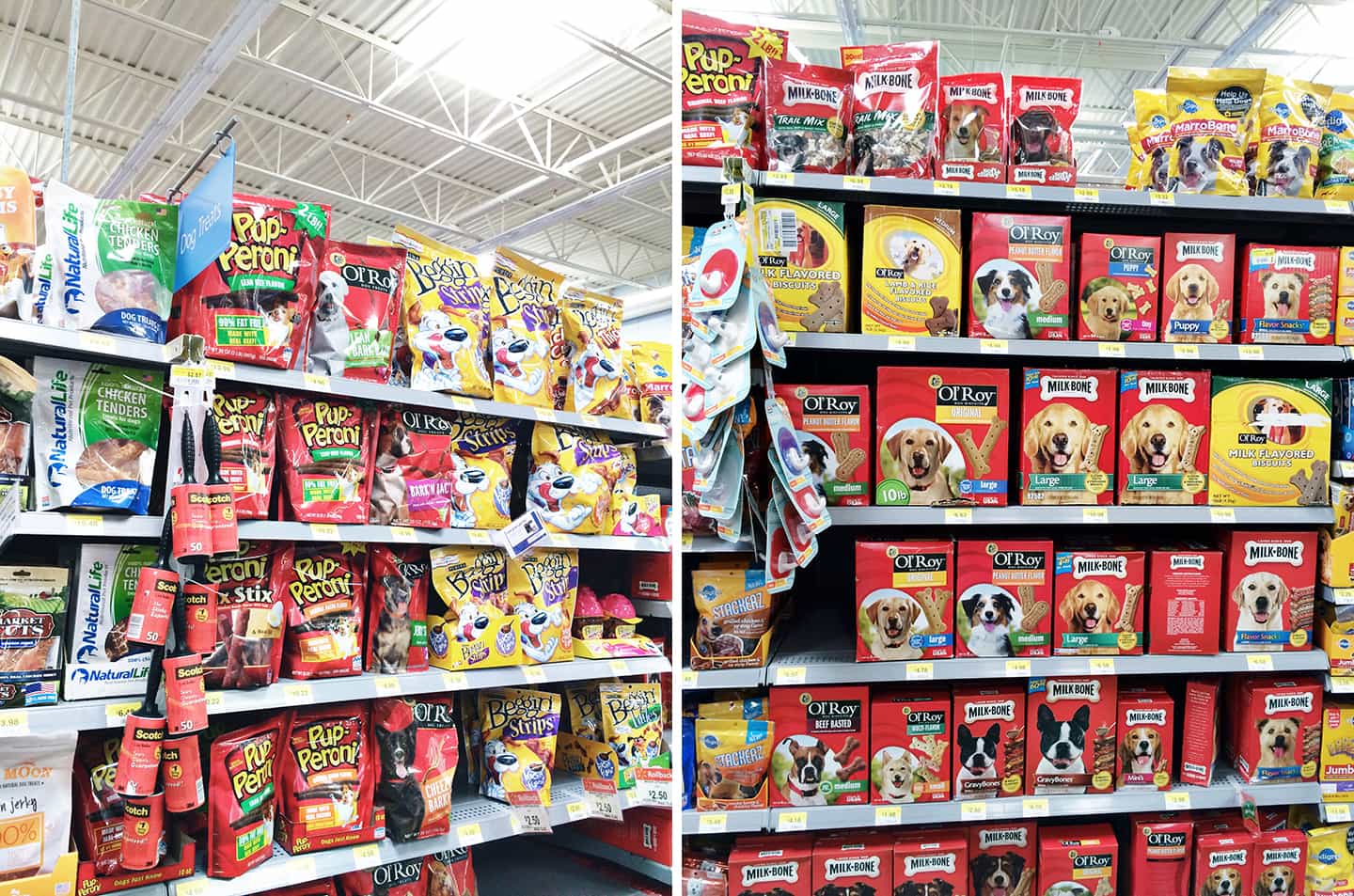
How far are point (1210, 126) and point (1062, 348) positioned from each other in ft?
2.70

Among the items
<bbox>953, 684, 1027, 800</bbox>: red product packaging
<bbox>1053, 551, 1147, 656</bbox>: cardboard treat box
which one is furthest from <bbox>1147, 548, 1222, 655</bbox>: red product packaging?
<bbox>953, 684, 1027, 800</bbox>: red product packaging

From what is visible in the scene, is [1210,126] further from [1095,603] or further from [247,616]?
[247,616]

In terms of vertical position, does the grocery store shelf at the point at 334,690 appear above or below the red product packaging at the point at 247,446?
below

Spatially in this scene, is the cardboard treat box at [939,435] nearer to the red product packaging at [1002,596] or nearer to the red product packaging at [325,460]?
the red product packaging at [1002,596]

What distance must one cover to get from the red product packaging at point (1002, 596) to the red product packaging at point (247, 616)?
183cm

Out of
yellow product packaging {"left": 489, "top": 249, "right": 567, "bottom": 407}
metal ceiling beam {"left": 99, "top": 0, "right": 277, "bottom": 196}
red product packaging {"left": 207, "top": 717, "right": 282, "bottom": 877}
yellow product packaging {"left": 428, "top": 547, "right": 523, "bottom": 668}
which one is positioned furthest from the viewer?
metal ceiling beam {"left": 99, "top": 0, "right": 277, "bottom": 196}

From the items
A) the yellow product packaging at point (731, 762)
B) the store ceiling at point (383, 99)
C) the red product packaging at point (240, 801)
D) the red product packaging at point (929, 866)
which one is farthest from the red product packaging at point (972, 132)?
the store ceiling at point (383, 99)

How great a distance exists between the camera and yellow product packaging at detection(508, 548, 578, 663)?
281 cm

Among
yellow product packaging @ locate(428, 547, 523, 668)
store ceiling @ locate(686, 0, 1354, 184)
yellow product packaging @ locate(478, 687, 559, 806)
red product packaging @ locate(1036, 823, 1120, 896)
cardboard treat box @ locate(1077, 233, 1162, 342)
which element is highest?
store ceiling @ locate(686, 0, 1354, 184)

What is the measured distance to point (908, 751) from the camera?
244 cm

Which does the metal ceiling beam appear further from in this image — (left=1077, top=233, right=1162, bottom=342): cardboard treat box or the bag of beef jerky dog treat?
(left=1077, top=233, right=1162, bottom=342): cardboard treat box

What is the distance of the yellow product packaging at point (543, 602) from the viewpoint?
9.21 ft

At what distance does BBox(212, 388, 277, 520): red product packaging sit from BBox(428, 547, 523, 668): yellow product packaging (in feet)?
1.77

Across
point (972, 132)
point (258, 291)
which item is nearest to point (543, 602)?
point (258, 291)
